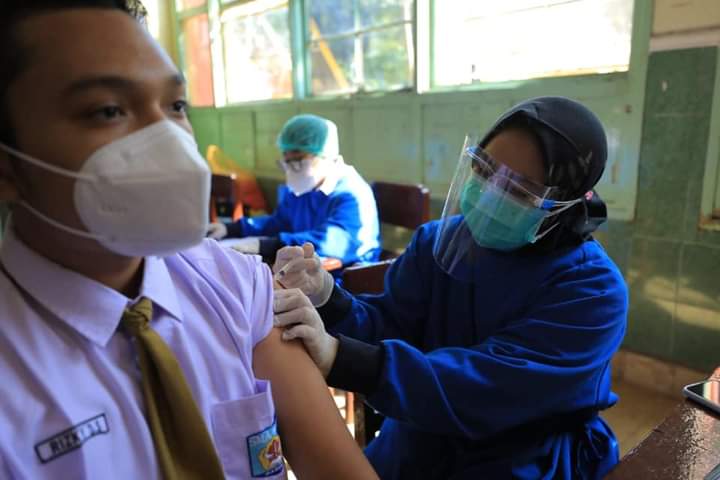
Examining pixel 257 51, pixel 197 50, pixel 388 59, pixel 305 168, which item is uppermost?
pixel 197 50

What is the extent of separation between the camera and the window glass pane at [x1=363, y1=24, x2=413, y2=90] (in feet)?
11.7

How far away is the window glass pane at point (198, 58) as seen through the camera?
224 inches

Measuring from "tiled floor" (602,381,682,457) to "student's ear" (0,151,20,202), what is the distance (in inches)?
90.3

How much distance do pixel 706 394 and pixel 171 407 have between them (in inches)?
36.7

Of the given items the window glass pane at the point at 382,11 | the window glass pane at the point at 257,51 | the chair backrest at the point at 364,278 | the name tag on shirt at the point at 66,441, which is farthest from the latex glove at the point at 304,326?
the window glass pane at the point at 257,51

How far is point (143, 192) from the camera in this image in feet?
2.04

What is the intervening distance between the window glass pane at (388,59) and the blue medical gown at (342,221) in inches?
42.9

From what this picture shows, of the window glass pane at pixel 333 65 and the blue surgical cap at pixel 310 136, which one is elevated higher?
the window glass pane at pixel 333 65

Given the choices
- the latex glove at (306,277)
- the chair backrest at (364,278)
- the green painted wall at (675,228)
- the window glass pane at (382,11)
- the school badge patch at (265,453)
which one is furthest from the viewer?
the window glass pane at (382,11)

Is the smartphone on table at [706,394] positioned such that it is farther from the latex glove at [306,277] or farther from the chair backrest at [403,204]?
the chair backrest at [403,204]

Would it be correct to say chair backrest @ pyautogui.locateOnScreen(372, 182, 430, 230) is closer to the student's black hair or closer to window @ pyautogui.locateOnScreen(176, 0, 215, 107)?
the student's black hair

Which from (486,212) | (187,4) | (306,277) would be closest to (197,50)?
(187,4)

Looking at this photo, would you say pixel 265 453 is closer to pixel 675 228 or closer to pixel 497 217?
pixel 497 217

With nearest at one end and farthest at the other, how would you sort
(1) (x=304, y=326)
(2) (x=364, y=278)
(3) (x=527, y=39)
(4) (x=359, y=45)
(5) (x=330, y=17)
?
(1) (x=304, y=326) < (2) (x=364, y=278) < (3) (x=527, y=39) < (4) (x=359, y=45) < (5) (x=330, y=17)
